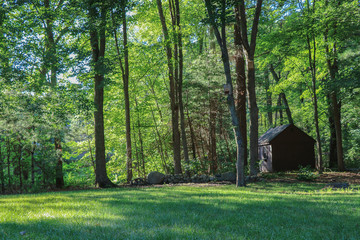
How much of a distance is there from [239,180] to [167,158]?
13.8m

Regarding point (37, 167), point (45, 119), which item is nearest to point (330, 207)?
point (45, 119)

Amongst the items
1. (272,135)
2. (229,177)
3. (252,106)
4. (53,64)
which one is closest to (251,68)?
(252,106)

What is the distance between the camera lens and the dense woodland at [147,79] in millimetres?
11898

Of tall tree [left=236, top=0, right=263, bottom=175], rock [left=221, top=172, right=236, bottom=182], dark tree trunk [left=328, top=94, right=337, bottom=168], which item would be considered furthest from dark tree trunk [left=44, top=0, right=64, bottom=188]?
dark tree trunk [left=328, top=94, right=337, bottom=168]

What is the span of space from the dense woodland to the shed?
2.13 m

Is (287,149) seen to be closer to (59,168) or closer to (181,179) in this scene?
(181,179)

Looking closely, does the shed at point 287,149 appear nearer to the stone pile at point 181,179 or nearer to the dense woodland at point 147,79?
the dense woodland at point 147,79

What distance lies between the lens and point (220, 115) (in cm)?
2064

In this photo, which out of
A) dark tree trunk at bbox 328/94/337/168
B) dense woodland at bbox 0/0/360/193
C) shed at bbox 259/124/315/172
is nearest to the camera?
dense woodland at bbox 0/0/360/193

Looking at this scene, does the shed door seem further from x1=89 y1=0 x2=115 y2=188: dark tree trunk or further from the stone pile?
x1=89 y1=0 x2=115 y2=188: dark tree trunk

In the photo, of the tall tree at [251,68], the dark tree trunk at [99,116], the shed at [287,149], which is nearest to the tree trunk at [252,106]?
the tall tree at [251,68]

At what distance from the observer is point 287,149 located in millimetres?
22328

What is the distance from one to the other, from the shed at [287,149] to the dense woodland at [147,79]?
213cm

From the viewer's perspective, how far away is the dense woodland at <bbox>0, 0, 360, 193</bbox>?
11898 millimetres
